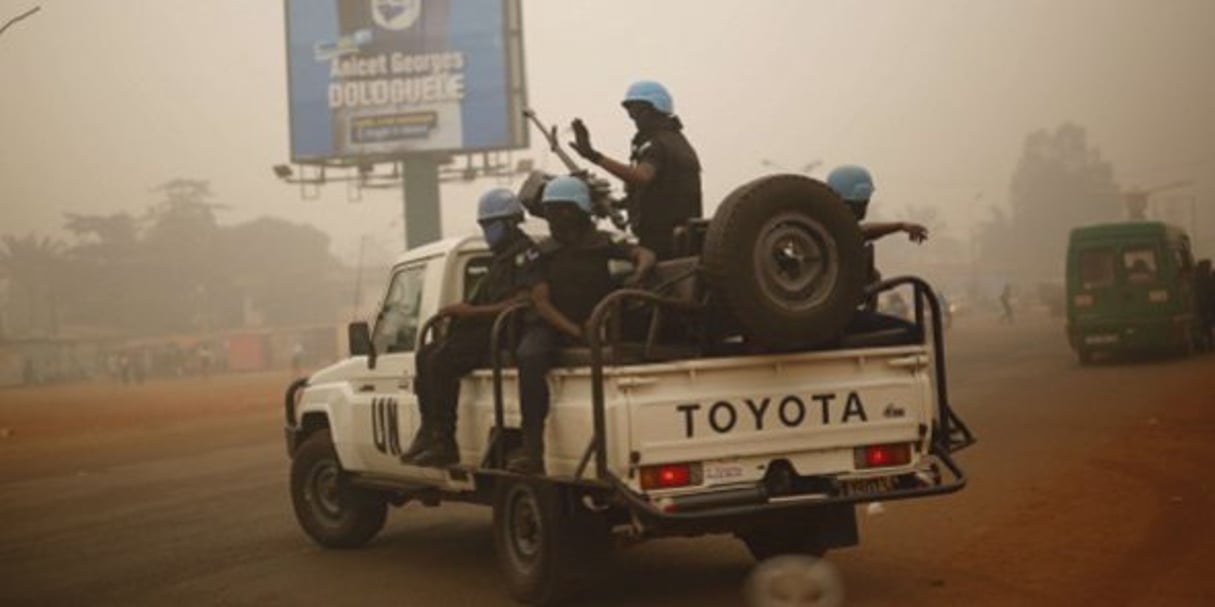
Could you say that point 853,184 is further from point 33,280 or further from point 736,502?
point 33,280

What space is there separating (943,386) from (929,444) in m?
0.31

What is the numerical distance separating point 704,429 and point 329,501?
14.1ft

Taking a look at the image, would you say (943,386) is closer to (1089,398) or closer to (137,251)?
(1089,398)

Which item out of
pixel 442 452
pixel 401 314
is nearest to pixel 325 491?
pixel 401 314

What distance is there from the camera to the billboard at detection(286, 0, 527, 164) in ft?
165

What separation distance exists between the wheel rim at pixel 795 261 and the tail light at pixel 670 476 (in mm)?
899

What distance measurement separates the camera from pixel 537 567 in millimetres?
7727

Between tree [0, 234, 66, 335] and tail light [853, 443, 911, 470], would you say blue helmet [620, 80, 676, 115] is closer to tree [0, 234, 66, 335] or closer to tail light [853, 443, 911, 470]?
tail light [853, 443, 911, 470]

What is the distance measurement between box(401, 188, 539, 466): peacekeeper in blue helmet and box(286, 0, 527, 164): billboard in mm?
42411

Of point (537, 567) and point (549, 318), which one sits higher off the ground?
point (549, 318)

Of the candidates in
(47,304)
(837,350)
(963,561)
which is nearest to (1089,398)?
(963,561)

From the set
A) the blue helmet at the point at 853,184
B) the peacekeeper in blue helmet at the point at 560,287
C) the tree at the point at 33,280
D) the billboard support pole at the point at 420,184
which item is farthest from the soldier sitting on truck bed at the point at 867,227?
the tree at the point at 33,280

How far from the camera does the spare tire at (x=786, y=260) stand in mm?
7027

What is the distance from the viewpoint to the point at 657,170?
8148 mm
